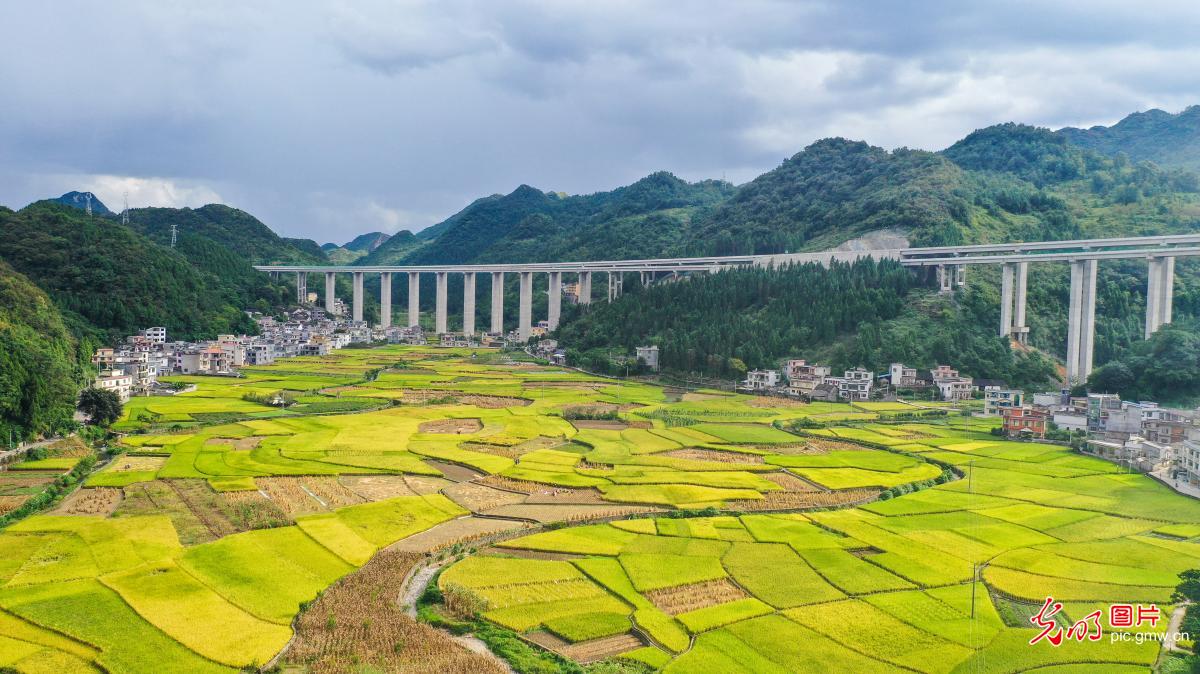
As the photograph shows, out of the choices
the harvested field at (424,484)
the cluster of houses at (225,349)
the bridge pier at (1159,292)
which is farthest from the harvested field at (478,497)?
the bridge pier at (1159,292)

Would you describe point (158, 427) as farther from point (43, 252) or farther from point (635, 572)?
point (43, 252)

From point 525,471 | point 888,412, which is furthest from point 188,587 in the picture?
point 888,412

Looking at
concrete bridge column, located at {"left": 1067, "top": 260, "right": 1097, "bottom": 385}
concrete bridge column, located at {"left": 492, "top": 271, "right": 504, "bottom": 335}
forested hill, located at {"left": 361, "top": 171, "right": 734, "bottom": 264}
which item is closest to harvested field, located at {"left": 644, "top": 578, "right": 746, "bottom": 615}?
concrete bridge column, located at {"left": 1067, "top": 260, "right": 1097, "bottom": 385}

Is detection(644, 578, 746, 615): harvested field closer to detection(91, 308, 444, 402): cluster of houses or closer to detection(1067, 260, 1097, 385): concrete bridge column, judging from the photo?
detection(91, 308, 444, 402): cluster of houses

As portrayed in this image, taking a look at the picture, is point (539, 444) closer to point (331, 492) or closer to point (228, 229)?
point (331, 492)

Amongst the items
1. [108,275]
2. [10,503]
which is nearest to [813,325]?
[10,503]

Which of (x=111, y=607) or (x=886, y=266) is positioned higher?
(x=886, y=266)
